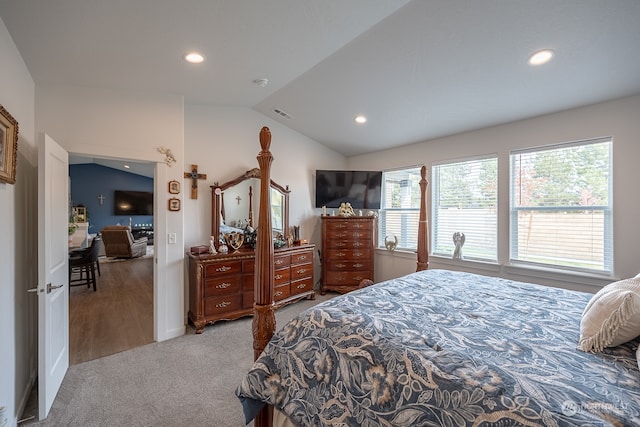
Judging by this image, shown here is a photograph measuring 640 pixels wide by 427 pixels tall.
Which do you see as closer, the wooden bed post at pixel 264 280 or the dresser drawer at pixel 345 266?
the wooden bed post at pixel 264 280

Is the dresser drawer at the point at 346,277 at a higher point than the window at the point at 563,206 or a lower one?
lower

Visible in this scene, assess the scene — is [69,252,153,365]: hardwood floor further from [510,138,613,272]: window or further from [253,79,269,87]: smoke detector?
[510,138,613,272]: window

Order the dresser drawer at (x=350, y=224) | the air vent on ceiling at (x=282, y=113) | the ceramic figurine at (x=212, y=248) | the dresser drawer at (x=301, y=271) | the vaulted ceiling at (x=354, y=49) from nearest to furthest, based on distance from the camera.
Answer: the vaulted ceiling at (x=354, y=49) < the ceramic figurine at (x=212, y=248) < the air vent on ceiling at (x=282, y=113) < the dresser drawer at (x=301, y=271) < the dresser drawer at (x=350, y=224)

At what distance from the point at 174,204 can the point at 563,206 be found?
4.31m

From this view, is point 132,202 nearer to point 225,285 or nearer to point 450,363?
point 225,285

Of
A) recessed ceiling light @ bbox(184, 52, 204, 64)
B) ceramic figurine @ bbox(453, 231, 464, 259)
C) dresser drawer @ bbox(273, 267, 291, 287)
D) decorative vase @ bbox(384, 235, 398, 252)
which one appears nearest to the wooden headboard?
recessed ceiling light @ bbox(184, 52, 204, 64)

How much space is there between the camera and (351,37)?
2330 millimetres

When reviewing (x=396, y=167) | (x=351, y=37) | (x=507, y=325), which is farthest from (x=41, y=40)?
(x=396, y=167)

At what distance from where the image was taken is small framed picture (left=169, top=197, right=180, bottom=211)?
10.1 feet

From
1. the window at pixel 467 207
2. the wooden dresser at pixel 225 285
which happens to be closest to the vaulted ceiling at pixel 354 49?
the window at pixel 467 207

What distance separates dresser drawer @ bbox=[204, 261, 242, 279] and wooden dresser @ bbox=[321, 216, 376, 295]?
5.38 ft

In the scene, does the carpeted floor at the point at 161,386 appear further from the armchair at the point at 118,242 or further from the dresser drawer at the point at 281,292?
the armchair at the point at 118,242

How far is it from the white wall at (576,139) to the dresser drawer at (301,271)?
1835 millimetres

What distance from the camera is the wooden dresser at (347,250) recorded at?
4582 mm
